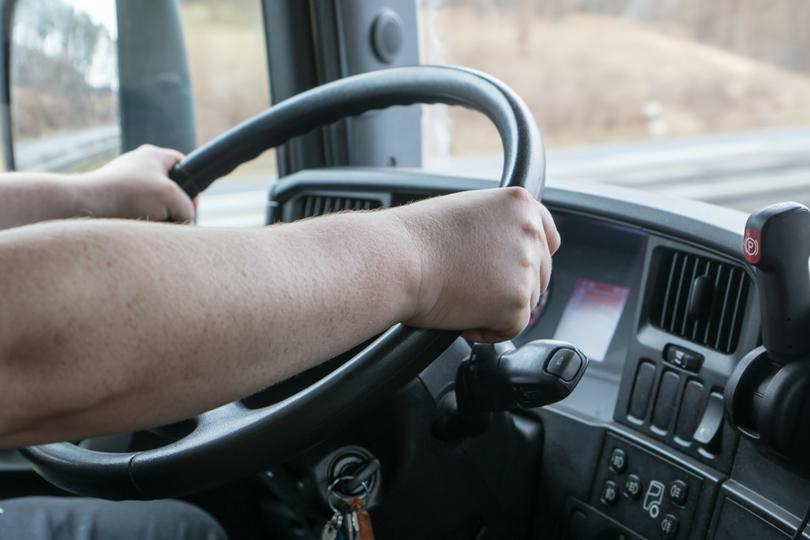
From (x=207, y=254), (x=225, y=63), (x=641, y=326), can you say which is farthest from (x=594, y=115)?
(x=207, y=254)

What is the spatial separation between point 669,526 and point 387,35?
1192 millimetres

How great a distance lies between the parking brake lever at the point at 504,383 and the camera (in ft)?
3.00

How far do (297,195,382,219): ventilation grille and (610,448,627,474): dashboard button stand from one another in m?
0.60

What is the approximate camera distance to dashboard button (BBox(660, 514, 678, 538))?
3.77 ft

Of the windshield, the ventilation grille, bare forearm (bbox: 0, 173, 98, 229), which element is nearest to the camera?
bare forearm (bbox: 0, 173, 98, 229)

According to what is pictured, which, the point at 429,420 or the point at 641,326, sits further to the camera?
the point at 641,326

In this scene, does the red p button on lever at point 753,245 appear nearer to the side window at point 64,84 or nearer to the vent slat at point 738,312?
the vent slat at point 738,312

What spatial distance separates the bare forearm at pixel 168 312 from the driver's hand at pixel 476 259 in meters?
0.03

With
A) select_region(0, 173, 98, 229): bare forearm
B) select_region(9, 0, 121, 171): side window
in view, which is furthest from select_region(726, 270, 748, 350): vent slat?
select_region(9, 0, 121, 171): side window

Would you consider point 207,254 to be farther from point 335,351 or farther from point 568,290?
point 568,290

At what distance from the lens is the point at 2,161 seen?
2035 millimetres

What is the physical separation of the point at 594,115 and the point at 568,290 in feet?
26.3

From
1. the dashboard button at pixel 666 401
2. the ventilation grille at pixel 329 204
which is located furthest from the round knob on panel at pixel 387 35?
the dashboard button at pixel 666 401

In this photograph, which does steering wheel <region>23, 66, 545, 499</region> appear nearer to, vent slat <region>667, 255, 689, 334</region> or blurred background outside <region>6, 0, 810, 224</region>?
blurred background outside <region>6, 0, 810, 224</region>
